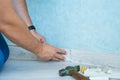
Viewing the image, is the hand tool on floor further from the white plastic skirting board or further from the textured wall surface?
the textured wall surface

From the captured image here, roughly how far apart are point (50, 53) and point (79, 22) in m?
0.21

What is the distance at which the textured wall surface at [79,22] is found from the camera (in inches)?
44.9

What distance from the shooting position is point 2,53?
1.04 meters

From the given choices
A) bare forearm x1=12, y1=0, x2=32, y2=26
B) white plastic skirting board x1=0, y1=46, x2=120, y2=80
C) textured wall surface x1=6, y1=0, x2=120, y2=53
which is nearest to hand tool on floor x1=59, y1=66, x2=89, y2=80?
white plastic skirting board x1=0, y1=46, x2=120, y2=80

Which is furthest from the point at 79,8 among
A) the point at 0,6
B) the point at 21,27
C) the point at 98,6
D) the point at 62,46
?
the point at 0,6

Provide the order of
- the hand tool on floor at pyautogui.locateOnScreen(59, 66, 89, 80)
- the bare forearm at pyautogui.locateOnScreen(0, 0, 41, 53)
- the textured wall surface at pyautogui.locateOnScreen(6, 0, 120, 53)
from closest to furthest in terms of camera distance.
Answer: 1. the bare forearm at pyautogui.locateOnScreen(0, 0, 41, 53)
2. the hand tool on floor at pyautogui.locateOnScreen(59, 66, 89, 80)
3. the textured wall surface at pyautogui.locateOnScreen(6, 0, 120, 53)

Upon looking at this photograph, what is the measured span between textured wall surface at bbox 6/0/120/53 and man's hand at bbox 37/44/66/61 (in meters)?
0.06

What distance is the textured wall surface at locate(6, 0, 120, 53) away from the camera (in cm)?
114

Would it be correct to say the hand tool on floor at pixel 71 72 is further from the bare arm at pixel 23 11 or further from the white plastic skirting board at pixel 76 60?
the bare arm at pixel 23 11

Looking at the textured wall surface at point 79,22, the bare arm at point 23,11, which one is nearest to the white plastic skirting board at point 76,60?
the textured wall surface at point 79,22

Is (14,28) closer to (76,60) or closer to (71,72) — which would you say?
(71,72)

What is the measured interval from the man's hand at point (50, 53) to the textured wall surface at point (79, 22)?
6cm

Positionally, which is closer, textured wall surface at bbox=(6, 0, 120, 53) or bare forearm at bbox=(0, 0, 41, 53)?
bare forearm at bbox=(0, 0, 41, 53)

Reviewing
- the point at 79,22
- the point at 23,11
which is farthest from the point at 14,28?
the point at 79,22
